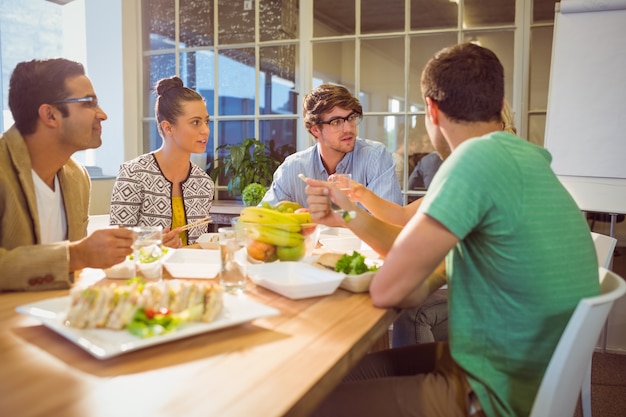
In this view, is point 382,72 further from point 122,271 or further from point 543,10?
point 122,271

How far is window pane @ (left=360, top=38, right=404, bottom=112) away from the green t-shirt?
2918 millimetres

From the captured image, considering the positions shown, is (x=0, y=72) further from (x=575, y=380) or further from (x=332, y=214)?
(x=575, y=380)

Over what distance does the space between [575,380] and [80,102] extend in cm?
155

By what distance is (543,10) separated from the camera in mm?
3695

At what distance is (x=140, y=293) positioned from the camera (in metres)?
1.10

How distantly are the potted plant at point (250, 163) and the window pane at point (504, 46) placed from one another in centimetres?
157

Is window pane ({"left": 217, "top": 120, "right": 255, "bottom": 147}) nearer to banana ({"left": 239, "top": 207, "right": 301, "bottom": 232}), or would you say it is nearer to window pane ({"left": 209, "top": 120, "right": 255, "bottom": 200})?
window pane ({"left": 209, "top": 120, "right": 255, "bottom": 200})

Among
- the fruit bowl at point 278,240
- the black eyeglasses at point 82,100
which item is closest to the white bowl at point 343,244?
the fruit bowl at point 278,240

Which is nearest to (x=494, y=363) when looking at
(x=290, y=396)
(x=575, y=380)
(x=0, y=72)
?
(x=575, y=380)

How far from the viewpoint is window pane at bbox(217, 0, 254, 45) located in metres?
4.55

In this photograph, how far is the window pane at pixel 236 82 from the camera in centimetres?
459

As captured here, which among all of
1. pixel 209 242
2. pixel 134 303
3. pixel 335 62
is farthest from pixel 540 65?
pixel 134 303

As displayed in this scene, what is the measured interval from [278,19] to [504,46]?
66.8 inches

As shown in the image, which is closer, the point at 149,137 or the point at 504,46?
the point at 504,46
